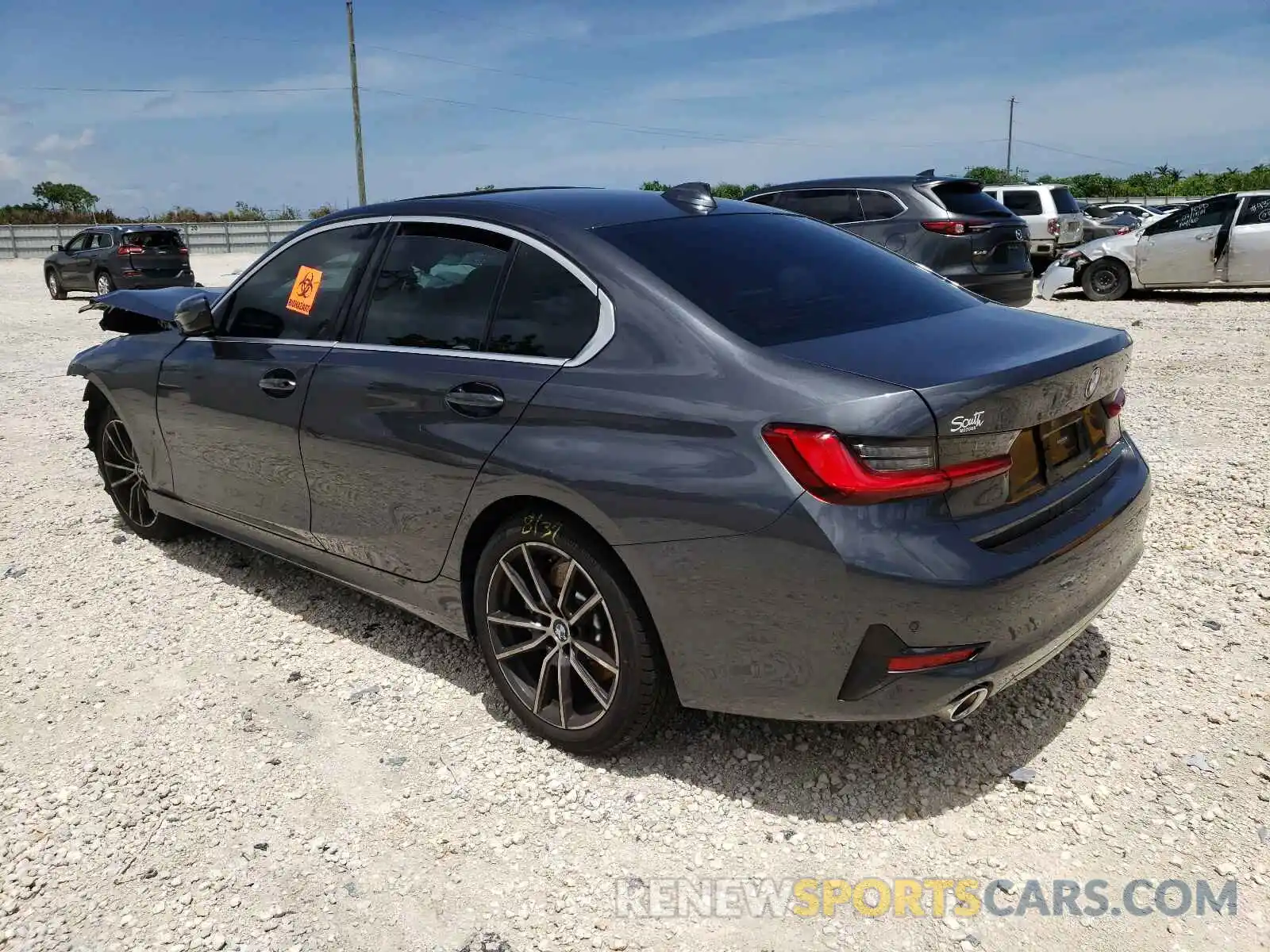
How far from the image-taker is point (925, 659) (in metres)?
2.46

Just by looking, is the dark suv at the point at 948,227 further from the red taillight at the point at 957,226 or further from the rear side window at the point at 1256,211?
the rear side window at the point at 1256,211

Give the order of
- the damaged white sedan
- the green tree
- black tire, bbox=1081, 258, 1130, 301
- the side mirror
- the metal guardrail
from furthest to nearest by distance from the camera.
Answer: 1. the green tree
2. the metal guardrail
3. black tire, bbox=1081, 258, 1130, 301
4. the damaged white sedan
5. the side mirror

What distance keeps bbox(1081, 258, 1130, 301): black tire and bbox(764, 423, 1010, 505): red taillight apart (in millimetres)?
14335

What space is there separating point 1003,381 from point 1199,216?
555 inches

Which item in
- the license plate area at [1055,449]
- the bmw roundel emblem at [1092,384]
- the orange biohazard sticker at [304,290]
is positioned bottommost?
the license plate area at [1055,449]

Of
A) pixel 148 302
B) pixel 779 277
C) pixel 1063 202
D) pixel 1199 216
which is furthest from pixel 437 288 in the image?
pixel 1063 202

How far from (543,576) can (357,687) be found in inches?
42.1

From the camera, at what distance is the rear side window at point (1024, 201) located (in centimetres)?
1877

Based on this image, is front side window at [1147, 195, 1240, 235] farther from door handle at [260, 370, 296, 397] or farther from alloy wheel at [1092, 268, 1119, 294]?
door handle at [260, 370, 296, 397]

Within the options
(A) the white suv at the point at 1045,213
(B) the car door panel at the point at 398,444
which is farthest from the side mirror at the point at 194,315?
(A) the white suv at the point at 1045,213

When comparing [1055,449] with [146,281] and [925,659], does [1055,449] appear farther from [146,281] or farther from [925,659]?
[146,281]

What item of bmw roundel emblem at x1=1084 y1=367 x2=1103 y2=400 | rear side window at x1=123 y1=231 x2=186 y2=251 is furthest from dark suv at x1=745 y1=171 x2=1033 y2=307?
rear side window at x1=123 y1=231 x2=186 y2=251

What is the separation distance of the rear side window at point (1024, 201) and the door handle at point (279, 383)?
1762cm

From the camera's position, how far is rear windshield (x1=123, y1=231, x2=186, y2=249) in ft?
65.6
